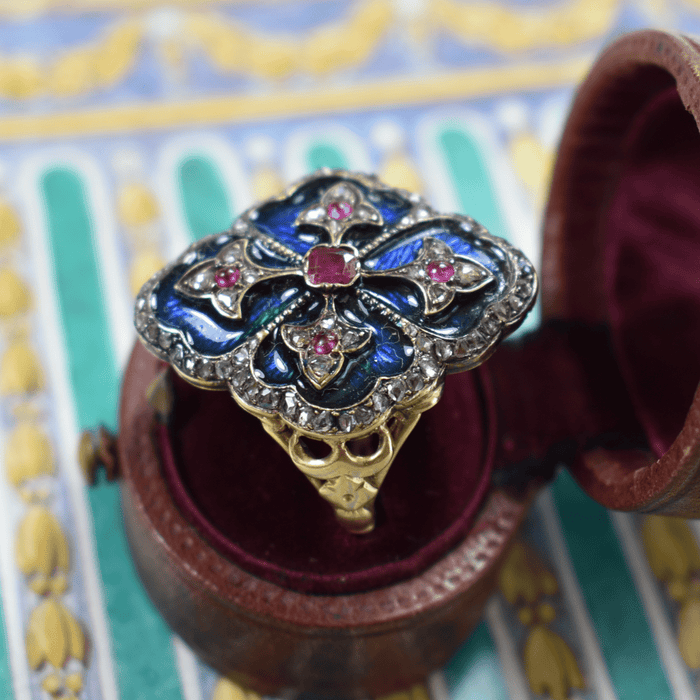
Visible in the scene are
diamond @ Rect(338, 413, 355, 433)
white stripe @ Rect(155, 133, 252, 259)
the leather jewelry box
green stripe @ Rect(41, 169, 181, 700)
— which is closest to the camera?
diamond @ Rect(338, 413, 355, 433)

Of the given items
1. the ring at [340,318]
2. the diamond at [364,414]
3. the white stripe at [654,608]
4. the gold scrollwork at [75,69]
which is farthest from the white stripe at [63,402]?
the white stripe at [654,608]

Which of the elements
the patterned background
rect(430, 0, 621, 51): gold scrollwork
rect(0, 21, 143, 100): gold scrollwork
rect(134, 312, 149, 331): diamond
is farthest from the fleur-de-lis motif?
rect(430, 0, 621, 51): gold scrollwork

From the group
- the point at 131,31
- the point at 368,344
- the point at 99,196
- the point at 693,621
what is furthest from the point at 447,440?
the point at 131,31

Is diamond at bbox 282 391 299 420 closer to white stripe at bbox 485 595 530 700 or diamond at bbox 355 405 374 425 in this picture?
diamond at bbox 355 405 374 425

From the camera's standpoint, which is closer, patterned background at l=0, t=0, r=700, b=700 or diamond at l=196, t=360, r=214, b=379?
diamond at l=196, t=360, r=214, b=379

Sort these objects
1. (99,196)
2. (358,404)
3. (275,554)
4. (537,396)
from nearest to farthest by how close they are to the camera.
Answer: (358,404)
(275,554)
(537,396)
(99,196)

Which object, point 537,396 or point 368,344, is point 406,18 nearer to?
point 537,396

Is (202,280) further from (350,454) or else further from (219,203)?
(219,203)
